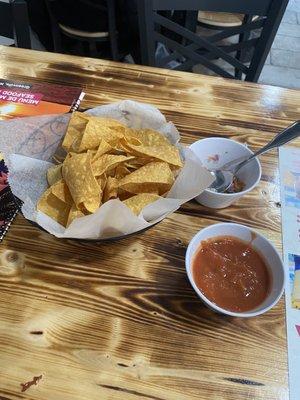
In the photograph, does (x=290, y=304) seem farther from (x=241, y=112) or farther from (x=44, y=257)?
(x=241, y=112)

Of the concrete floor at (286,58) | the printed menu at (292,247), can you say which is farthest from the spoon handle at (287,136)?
the concrete floor at (286,58)

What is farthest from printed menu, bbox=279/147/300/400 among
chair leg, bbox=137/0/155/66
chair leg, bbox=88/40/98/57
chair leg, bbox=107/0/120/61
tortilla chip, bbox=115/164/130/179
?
chair leg, bbox=88/40/98/57

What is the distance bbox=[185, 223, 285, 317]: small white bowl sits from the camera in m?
0.62

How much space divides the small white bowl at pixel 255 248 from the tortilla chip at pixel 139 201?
0.10 metres

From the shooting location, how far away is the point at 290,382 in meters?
0.60

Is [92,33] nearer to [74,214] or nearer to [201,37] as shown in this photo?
[201,37]

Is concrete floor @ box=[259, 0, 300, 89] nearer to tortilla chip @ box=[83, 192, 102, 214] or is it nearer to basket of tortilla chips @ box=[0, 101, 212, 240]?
basket of tortilla chips @ box=[0, 101, 212, 240]

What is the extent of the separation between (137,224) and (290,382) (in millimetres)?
332

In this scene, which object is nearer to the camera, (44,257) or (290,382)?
(290,382)

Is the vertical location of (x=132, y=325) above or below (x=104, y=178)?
below

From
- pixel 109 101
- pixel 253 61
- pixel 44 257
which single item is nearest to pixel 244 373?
pixel 44 257

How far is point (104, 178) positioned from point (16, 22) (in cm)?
72

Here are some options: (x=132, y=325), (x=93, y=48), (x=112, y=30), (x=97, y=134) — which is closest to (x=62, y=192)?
(x=97, y=134)

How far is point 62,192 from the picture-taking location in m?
0.73
